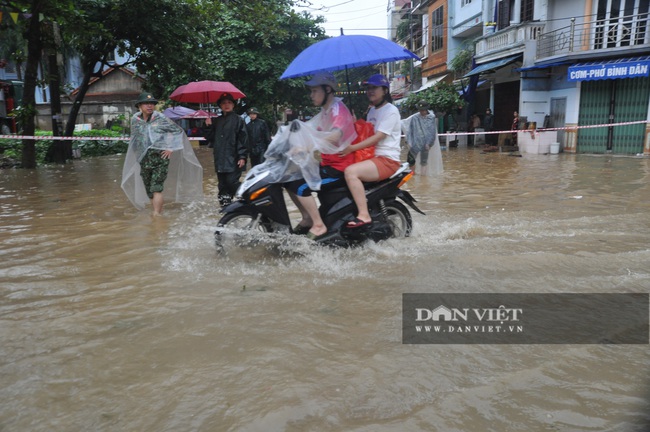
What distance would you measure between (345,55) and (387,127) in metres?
0.75

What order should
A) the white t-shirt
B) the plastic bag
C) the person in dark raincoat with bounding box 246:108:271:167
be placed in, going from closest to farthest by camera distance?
the white t-shirt → the plastic bag → the person in dark raincoat with bounding box 246:108:271:167

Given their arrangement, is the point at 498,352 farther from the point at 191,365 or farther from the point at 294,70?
the point at 294,70

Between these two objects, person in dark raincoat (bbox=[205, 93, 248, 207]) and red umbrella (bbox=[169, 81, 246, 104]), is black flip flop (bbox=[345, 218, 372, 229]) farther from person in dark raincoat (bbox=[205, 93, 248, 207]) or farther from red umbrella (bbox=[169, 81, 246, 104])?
red umbrella (bbox=[169, 81, 246, 104])

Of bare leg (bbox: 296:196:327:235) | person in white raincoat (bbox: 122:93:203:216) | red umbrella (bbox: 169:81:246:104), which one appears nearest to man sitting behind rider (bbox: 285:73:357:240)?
bare leg (bbox: 296:196:327:235)

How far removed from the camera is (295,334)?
3225 mm

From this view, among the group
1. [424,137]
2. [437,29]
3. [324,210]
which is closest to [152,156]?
[324,210]

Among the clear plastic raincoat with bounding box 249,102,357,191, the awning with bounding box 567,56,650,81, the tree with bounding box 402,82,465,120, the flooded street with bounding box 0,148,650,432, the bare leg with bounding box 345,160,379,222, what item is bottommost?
the flooded street with bounding box 0,148,650,432

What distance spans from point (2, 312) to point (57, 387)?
1.41m

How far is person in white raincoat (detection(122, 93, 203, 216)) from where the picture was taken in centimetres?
675

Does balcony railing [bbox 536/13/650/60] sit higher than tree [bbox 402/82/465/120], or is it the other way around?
balcony railing [bbox 536/13/650/60]

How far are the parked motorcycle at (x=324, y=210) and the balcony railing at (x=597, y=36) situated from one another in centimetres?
1534

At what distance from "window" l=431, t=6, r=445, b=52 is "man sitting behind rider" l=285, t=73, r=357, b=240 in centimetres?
2725

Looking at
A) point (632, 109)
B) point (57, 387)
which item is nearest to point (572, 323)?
point (57, 387)

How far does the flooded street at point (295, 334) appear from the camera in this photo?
2379 mm
